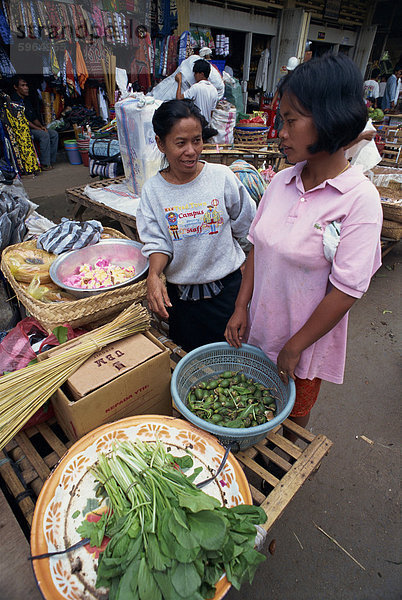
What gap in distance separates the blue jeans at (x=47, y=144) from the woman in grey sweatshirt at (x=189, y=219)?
7448 millimetres

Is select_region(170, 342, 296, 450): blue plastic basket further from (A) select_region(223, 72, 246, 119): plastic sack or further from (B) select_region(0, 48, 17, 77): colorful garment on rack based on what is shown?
(A) select_region(223, 72, 246, 119): plastic sack

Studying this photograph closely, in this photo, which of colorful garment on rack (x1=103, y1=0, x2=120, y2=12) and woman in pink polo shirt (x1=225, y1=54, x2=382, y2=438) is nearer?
woman in pink polo shirt (x1=225, y1=54, x2=382, y2=438)

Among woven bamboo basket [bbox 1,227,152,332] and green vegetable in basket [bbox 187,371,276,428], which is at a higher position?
woven bamboo basket [bbox 1,227,152,332]

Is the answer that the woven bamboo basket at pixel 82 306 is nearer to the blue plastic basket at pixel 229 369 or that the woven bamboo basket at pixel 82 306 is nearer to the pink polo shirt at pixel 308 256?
the blue plastic basket at pixel 229 369

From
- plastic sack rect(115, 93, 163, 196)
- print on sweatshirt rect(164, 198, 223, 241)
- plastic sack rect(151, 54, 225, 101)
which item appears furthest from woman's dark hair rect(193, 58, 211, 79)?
print on sweatshirt rect(164, 198, 223, 241)

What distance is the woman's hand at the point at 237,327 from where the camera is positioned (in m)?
1.56

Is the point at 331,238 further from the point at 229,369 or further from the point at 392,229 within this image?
the point at 392,229

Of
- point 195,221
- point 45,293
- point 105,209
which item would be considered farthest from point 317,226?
point 105,209

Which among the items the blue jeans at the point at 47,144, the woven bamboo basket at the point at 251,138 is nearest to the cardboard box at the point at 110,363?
the woven bamboo basket at the point at 251,138

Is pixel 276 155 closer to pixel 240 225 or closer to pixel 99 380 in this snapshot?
pixel 240 225

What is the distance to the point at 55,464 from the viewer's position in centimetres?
119

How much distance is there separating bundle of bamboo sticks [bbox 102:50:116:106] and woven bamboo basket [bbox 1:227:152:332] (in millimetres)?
8113

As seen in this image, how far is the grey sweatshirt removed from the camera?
5.75 feet

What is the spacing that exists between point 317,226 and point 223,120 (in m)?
5.77
